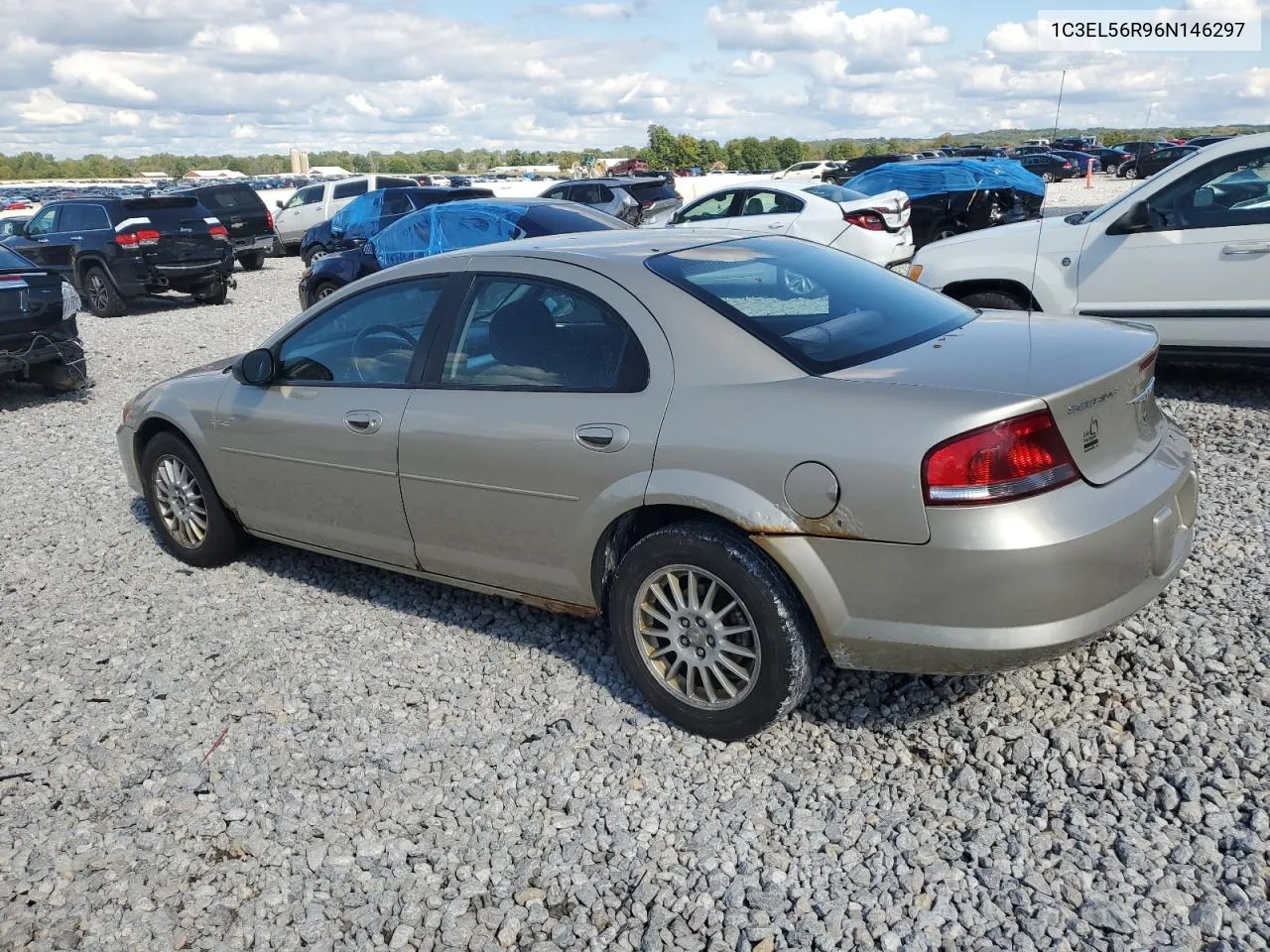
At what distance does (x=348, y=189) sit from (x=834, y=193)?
13773 mm

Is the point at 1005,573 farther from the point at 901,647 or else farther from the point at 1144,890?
the point at 1144,890

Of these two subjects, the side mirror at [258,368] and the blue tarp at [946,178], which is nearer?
the side mirror at [258,368]

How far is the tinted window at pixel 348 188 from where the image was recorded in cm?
2380

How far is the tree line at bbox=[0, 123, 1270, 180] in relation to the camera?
73.0 m

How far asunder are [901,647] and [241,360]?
10.3ft

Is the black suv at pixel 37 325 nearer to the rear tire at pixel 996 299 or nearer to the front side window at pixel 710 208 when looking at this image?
the rear tire at pixel 996 299

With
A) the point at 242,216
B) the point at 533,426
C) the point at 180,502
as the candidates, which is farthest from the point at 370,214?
the point at 533,426

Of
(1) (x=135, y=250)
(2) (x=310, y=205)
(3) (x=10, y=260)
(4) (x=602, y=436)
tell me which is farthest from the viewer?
(2) (x=310, y=205)

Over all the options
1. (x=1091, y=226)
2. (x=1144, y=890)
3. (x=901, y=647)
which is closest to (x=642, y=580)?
(x=901, y=647)

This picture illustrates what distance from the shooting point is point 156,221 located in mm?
A: 15133

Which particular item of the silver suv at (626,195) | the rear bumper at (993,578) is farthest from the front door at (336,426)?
the silver suv at (626,195)

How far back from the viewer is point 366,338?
430cm

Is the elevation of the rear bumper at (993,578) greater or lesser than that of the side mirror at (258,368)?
lesser

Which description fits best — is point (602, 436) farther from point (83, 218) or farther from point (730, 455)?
point (83, 218)
